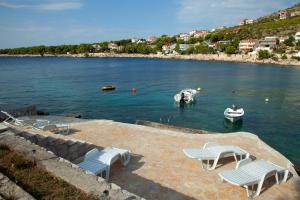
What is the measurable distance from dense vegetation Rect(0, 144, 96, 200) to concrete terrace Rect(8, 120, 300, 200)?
2.54m

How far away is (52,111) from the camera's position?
32.7 metres

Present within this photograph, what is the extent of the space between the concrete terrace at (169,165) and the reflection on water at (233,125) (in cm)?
1265

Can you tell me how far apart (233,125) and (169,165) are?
707 inches

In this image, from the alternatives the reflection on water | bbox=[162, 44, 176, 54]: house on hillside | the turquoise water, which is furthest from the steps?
bbox=[162, 44, 176, 54]: house on hillside

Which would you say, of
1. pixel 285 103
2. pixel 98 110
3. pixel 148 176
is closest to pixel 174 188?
pixel 148 176

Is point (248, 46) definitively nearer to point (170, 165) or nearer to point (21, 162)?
point (170, 165)

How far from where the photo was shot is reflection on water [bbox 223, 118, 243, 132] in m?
25.9

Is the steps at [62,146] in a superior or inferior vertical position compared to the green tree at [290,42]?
inferior

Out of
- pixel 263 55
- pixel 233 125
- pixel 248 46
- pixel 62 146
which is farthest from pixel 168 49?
pixel 62 146

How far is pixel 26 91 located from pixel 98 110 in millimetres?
19731

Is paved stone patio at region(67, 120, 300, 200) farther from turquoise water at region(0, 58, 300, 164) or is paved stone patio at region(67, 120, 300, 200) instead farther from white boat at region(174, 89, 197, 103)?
white boat at region(174, 89, 197, 103)

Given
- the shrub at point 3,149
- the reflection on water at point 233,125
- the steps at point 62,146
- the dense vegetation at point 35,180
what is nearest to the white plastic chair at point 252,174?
the dense vegetation at point 35,180

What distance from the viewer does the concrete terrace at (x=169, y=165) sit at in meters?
8.34

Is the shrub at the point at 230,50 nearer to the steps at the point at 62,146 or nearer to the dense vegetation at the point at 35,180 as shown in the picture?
the steps at the point at 62,146
